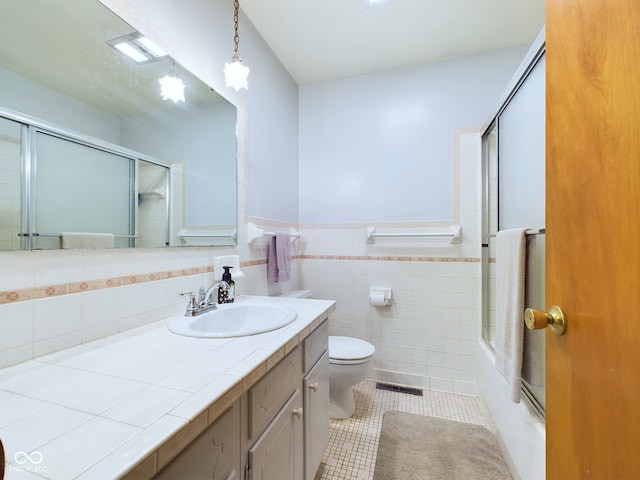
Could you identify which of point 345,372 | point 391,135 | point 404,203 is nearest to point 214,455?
point 345,372

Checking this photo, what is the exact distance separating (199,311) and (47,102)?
0.85 m

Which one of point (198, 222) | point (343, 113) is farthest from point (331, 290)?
point (343, 113)

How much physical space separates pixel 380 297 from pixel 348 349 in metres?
0.52

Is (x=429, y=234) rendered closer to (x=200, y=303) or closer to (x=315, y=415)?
(x=315, y=415)

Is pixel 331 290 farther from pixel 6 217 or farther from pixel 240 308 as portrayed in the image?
pixel 6 217

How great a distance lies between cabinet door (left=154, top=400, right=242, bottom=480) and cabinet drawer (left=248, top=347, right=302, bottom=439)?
61mm

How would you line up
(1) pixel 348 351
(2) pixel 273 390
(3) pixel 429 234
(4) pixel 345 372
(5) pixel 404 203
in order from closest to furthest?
(2) pixel 273 390 → (4) pixel 345 372 → (1) pixel 348 351 → (3) pixel 429 234 → (5) pixel 404 203

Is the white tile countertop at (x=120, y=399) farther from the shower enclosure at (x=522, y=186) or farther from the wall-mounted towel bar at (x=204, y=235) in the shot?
the shower enclosure at (x=522, y=186)

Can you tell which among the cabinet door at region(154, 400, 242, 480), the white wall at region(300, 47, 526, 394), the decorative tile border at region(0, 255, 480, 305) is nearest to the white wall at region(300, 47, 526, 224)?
the white wall at region(300, 47, 526, 394)

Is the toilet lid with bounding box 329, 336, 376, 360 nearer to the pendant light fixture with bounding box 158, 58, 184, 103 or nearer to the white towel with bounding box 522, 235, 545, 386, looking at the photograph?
the white towel with bounding box 522, 235, 545, 386

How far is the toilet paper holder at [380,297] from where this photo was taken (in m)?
2.15

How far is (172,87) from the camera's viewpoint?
1.21 m

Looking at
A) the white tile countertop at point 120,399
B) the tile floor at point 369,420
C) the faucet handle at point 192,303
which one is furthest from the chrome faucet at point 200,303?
the tile floor at point 369,420

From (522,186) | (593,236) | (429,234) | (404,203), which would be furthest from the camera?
(404,203)
